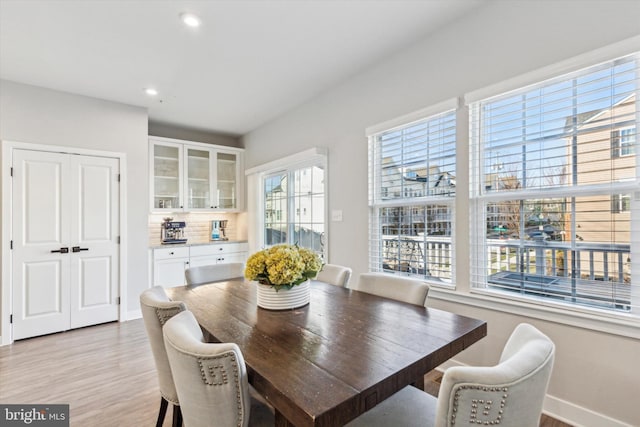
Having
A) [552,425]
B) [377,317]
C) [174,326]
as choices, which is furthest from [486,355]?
[174,326]

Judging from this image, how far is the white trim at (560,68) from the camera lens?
5.17 feet

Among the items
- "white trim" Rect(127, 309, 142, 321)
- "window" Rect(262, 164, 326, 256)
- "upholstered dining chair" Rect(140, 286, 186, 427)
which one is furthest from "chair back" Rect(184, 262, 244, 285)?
"white trim" Rect(127, 309, 142, 321)

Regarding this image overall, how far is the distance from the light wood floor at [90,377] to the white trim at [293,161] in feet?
7.99

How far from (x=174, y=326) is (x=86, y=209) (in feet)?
11.2

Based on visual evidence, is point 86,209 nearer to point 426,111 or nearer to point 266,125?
point 266,125

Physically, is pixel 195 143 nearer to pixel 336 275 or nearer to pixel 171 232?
pixel 171 232

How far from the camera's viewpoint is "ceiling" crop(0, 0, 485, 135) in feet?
7.00

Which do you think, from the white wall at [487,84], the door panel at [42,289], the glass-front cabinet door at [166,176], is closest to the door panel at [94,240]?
the door panel at [42,289]

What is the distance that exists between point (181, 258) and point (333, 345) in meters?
3.88

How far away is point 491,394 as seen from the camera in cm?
76

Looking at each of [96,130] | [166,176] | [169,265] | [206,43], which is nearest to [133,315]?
[169,265]

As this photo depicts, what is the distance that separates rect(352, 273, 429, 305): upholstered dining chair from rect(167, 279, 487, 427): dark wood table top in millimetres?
108

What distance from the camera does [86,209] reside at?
11.8ft

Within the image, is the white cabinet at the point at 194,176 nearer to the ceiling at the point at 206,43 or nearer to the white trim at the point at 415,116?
the ceiling at the point at 206,43
